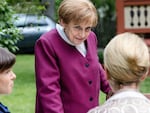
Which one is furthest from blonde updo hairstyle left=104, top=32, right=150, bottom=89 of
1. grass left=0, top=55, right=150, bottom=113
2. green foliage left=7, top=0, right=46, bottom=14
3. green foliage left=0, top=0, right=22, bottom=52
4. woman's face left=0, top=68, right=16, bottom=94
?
green foliage left=7, top=0, right=46, bottom=14

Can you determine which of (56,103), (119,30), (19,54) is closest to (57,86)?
(56,103)

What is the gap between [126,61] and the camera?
8.04ft

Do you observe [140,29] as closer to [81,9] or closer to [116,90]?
[81,9]

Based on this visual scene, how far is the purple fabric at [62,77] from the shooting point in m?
3.43

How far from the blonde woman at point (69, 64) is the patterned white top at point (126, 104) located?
3.07ft

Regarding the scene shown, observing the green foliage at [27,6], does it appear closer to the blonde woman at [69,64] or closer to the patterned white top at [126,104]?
the blonde woman at [69,64]

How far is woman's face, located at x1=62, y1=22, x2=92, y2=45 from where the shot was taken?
→ 336 cm

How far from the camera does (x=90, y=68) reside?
3.61 meters

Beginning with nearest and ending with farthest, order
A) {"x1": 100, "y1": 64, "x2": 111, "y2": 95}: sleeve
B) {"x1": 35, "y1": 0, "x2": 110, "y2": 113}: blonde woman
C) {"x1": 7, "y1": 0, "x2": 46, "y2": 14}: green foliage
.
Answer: {"x1": 35, "y1": 0, "x2": 110, "y2": 113}: blonde woman, {"x1": 100, "y1": 64, "x2": 111, "y2": 95}: sleeve, {"x1": 7, "y1": 0, "x2": 46, "y2": 14}: green foliage

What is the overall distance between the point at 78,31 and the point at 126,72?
96cm

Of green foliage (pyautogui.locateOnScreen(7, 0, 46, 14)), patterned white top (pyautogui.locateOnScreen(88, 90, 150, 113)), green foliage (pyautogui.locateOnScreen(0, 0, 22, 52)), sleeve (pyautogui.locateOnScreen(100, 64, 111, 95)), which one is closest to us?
patterned white top (pyautogui.locateOnScreen(88, 90, 150, 113))

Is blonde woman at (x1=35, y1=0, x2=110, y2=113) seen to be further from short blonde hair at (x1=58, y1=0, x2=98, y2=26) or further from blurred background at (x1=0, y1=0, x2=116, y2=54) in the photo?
blurred background at (x1=0, y1=0, x2=116, y2=54)

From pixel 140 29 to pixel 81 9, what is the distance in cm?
959

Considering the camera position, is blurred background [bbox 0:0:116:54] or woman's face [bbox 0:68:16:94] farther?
blurred background [bbox 0:0:116:54]
